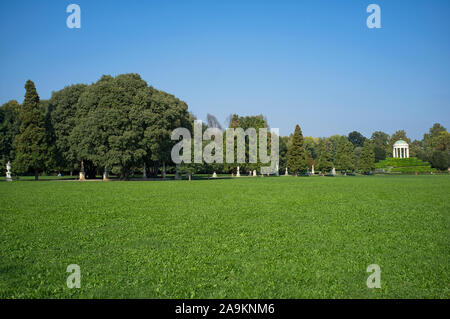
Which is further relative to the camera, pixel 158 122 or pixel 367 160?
pixel 367 160

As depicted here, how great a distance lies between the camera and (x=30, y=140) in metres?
44.1

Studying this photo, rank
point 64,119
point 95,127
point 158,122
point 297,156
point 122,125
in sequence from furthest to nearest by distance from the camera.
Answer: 1. point 297,156
2. point 64,119
3. point 158,122
4. point 122,125
5. point 95,127

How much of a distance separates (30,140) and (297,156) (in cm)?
4775

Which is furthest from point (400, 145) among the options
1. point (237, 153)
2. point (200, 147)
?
point (200, 147)

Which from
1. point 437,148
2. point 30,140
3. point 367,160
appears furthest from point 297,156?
point 437,148

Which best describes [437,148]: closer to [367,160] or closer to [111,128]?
[367,160]

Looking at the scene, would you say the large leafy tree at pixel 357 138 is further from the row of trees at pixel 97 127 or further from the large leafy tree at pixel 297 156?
the row of trees at pixel 97 127

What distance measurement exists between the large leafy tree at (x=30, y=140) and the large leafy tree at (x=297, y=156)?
1784 inches

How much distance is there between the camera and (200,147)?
5012cm

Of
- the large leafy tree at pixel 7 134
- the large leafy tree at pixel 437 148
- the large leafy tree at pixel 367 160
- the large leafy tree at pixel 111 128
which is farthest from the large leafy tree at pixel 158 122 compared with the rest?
the large leafy tree at pixel 437 148

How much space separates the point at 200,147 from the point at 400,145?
241 feet

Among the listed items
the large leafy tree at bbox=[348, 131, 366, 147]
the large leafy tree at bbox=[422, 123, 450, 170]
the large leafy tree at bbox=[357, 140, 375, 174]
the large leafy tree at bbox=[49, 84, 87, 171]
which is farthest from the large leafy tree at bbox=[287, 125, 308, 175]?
the large leafy tree at bbox=[348, 131, 366, 147]

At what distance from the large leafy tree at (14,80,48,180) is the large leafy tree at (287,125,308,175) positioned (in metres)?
45.3
